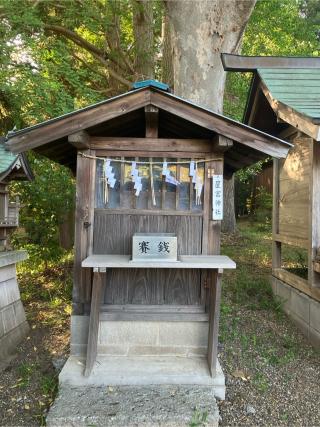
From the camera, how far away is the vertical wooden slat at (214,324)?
3955mm

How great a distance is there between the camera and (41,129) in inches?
153

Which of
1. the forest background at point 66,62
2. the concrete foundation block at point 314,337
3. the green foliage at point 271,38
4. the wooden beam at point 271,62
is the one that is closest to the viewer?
the concrete foundation block at point 314,337

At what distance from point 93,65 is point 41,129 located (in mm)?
9295

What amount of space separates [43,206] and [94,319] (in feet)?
17.9

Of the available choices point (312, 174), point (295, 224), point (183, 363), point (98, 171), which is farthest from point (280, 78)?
point (183, 363)

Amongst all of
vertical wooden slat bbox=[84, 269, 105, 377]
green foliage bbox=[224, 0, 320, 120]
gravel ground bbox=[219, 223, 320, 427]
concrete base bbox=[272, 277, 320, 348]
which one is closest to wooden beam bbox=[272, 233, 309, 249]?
concrete base bbox=[272, 277, 320, 348]

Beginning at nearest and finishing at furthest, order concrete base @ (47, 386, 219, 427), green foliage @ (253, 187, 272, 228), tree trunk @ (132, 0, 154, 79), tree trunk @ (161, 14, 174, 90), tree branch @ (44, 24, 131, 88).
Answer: concrete base @ (47, 386, 219, 427) → tree trunk @ (161, 14, 174, 90) → tree branch @ (44, 24, 131, 88) → tree trunk @ (132, 0, 154, 79) → green foliage @ (253, 187, 272, 228)

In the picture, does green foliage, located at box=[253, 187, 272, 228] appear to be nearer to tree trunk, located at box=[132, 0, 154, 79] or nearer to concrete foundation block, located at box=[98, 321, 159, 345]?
tree trunk, located at box=[132, 0, 154, 79]

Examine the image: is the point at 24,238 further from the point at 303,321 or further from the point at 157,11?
the point at 157,11

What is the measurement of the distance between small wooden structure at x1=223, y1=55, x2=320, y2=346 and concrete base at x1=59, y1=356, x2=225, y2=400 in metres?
2.11

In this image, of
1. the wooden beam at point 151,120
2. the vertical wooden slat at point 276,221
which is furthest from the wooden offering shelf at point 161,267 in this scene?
the vertical wooden slat at point 276,221

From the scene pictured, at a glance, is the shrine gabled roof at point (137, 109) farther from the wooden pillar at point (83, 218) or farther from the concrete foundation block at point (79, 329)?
the concrete foundation block at point (79, 329)

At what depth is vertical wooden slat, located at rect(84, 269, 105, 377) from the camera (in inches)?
154

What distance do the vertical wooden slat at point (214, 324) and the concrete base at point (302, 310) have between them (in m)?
2.02
